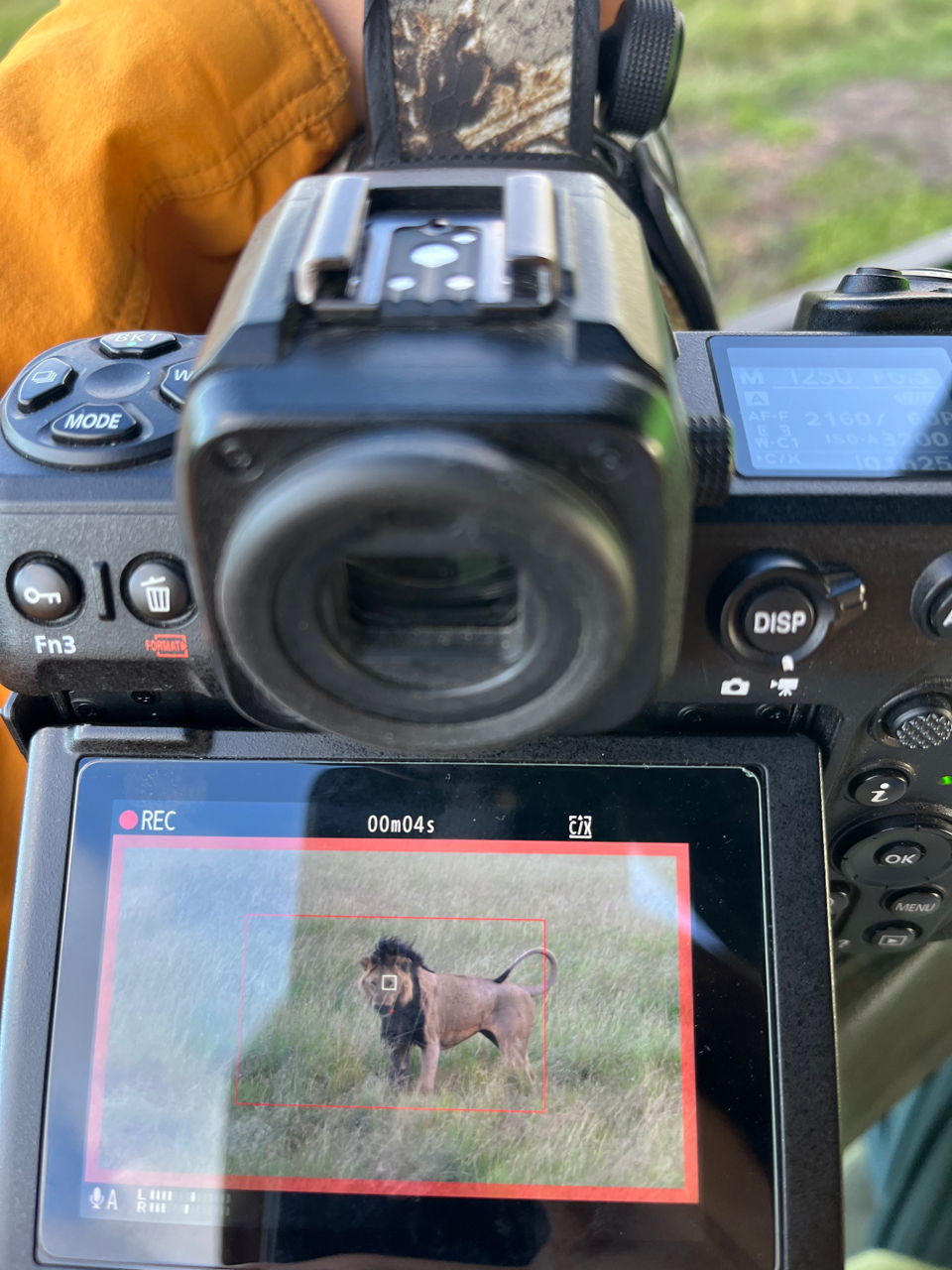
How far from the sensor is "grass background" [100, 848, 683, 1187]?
0.46 metres

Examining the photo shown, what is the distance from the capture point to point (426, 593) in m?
0.40

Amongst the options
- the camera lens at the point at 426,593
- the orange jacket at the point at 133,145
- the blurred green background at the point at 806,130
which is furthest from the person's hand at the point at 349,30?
the blurred green background at the point at 806,130

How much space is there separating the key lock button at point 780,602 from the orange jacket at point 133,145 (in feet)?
1.27

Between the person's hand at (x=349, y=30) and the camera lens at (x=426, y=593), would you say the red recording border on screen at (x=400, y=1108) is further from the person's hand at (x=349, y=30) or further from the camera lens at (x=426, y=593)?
the person's hand at (x=349, y=30)

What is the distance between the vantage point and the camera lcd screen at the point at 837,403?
0.43 m

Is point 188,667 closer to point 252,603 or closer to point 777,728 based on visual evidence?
point 252,603

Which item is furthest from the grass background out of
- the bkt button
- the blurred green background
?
the blurred green background

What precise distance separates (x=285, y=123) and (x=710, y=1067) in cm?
55

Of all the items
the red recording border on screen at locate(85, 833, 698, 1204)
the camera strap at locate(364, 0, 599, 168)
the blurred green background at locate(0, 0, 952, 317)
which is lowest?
the blurred green background at locate(0, 0, 952, 317)

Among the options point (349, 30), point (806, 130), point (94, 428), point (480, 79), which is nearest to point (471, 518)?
point (94, 428)

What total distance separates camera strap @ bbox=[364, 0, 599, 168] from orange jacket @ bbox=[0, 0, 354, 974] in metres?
0.10

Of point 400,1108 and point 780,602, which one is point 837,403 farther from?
point 400,1108

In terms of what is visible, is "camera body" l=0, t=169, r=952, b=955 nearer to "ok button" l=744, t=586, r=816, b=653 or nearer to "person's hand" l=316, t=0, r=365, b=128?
"ok button" l=744, t=586, r=816, b=653

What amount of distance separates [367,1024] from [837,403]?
1.02 ft
